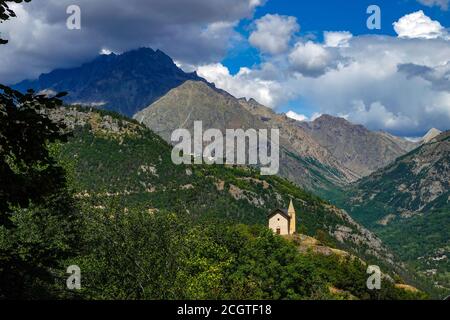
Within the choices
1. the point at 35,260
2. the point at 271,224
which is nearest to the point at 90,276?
the point at 35,260

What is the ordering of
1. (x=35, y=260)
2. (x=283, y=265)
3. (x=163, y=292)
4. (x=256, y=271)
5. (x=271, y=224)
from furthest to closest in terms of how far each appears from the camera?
(x=271, y=224) → (x=283, y=265) → (x=256, y=271) → (x=163, y=292) → (x=35, y=260)

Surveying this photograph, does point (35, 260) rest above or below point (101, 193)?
below

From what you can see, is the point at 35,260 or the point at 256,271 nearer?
the point at 35,260

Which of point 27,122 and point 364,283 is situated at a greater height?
point 27,122

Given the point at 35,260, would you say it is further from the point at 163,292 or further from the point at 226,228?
the point at 226,228

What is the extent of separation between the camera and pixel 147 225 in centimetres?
3838

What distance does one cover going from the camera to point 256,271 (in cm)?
9444

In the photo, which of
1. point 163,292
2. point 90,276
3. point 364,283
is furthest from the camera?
point 364,283

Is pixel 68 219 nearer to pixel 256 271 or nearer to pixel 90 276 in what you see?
pixel 90 276

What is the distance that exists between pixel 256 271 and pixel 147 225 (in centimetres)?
5912
